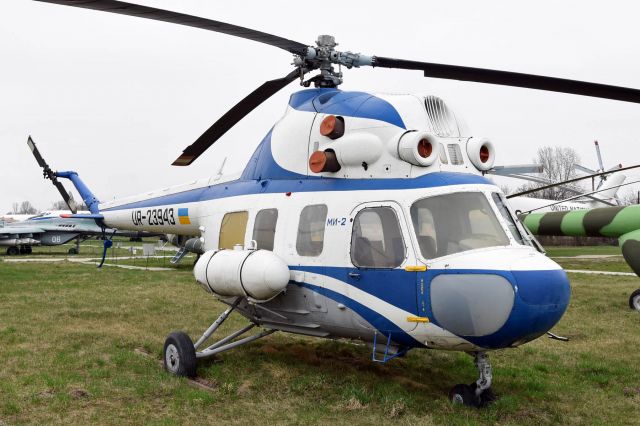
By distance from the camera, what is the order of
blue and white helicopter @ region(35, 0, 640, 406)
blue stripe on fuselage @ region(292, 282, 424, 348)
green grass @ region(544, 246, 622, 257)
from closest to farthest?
blue and white helicopter @ region(35, 0, 640, 406) < blue stripe on fuselage @ region(292, 282, 424, 348) < green grass @ region(544, 246, 622, 257)

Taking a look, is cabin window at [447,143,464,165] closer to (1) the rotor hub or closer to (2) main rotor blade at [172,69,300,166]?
(1) the rotor hub

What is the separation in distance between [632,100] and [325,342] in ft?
19.9

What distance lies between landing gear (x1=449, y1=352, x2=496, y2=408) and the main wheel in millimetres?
3393

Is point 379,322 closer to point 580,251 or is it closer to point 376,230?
point 376,230

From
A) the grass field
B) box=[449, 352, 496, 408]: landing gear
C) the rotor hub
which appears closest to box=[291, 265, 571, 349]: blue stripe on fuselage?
box=[449, 352, 496, 408]: landing gear

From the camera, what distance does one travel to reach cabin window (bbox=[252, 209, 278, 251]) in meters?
7.52

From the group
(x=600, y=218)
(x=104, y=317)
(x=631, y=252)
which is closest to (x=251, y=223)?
(x=104, y=317)

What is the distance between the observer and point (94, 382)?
25.0ft

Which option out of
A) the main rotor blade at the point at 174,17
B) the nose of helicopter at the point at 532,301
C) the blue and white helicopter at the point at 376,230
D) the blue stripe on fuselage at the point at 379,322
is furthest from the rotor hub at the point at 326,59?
the nose of helicopter at the point at 532,301

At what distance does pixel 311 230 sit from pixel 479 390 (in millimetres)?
2600

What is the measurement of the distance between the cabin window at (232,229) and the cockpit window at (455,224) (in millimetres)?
2770

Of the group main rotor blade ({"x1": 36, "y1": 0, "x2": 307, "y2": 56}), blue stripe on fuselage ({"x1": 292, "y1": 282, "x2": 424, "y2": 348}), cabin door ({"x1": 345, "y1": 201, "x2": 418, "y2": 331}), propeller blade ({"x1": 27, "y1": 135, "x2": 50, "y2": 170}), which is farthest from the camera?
propeller blade ({"x1": 27, "y1": 135, "x2": 50, "y2": 170})

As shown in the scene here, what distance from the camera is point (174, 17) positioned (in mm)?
5781

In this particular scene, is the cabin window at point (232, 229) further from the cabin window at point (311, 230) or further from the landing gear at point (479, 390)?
the landing gear at point (479, 390)
